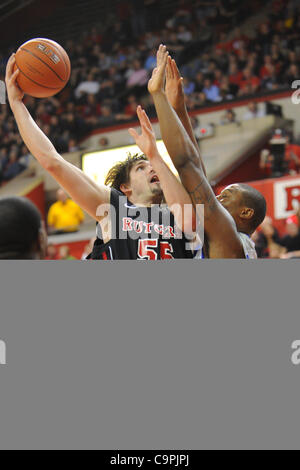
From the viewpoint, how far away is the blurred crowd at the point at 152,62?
11.5 metres

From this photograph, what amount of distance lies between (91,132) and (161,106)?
10487 millimetres

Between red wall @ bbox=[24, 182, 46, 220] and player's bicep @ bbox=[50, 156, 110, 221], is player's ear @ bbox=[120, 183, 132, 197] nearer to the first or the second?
player's bicep @ bbox=[50, 156, 110, 221]

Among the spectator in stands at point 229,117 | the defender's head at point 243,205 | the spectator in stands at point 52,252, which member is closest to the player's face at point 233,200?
the defender's head at point 243,205

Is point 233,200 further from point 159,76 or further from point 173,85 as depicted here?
point 159,76

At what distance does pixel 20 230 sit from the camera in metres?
1.51

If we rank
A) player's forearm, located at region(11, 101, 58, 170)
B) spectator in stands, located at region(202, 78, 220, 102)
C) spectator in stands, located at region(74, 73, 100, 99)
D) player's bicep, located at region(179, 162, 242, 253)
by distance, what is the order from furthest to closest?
spectator in stands, located at region(74, 73, 100, 99), spectator in stands, located at region(202, 78, 220, 102), player's forearm, located at region(11, 101, 58, 170), player's bicep, located at region(179, 162, 242, 253)

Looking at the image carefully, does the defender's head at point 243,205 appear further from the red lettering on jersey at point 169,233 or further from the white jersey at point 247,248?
the red lettering on jersey at point 169,233

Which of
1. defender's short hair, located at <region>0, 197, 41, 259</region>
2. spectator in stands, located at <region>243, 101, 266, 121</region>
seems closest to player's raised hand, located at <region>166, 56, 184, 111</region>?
defender's short hair, located at <region>0, 197, 41, 259</region>

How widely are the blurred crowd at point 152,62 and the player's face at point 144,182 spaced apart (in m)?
8.25

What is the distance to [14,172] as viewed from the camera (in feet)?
40.9

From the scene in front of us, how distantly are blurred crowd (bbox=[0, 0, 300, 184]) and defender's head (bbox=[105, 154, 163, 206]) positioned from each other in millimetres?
8189

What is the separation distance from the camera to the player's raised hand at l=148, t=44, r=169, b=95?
231 cm

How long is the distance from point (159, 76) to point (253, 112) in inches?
332

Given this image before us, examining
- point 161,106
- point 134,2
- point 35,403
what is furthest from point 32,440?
point 134,2
